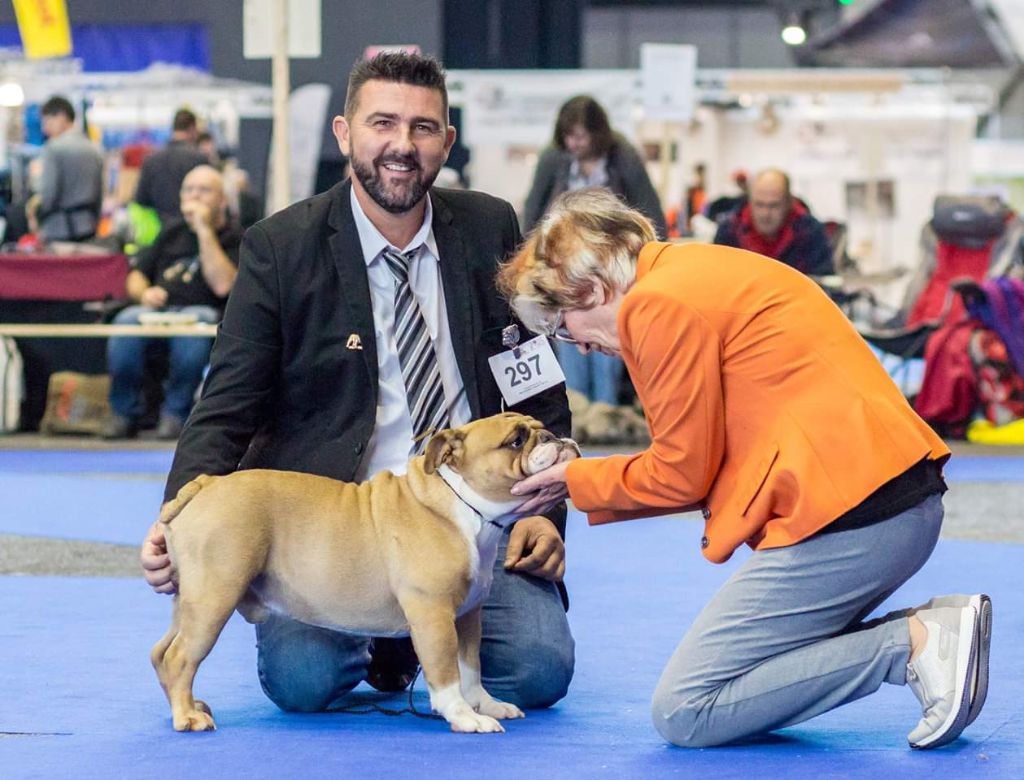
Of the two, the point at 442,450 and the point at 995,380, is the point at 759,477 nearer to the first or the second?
the point at 442,450

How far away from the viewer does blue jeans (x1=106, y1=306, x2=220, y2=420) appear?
9.80 m

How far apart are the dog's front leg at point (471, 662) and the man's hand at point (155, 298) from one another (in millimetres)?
6809

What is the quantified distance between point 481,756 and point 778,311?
102 centimetres

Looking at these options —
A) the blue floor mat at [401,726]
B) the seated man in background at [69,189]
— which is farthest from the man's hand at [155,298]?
the blue floor mat at [401,726]

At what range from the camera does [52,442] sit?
10008 mm

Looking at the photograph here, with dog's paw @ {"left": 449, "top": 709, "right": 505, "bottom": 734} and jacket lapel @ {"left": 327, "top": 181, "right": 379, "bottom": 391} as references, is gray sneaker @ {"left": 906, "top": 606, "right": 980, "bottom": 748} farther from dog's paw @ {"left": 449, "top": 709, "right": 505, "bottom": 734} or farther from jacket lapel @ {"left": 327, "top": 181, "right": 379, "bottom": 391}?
jacket lapel @ {"left": 327, "top": 181, "right": 379, "bottom": 391}

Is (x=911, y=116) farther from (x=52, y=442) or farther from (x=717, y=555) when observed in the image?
(x=717, y=555)

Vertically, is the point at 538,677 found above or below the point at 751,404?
below

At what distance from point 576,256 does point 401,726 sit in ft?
3.39

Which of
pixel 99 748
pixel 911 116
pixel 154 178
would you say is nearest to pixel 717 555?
pixel 99 748

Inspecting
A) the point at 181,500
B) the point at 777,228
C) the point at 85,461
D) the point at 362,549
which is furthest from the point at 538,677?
the point at 777,228

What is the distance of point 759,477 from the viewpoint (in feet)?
10.4

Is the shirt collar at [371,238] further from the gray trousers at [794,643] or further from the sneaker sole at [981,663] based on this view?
the sneaker sole at [981,663]

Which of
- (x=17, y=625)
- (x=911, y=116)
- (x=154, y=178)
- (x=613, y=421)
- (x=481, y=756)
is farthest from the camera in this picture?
(x=911, y=116)
